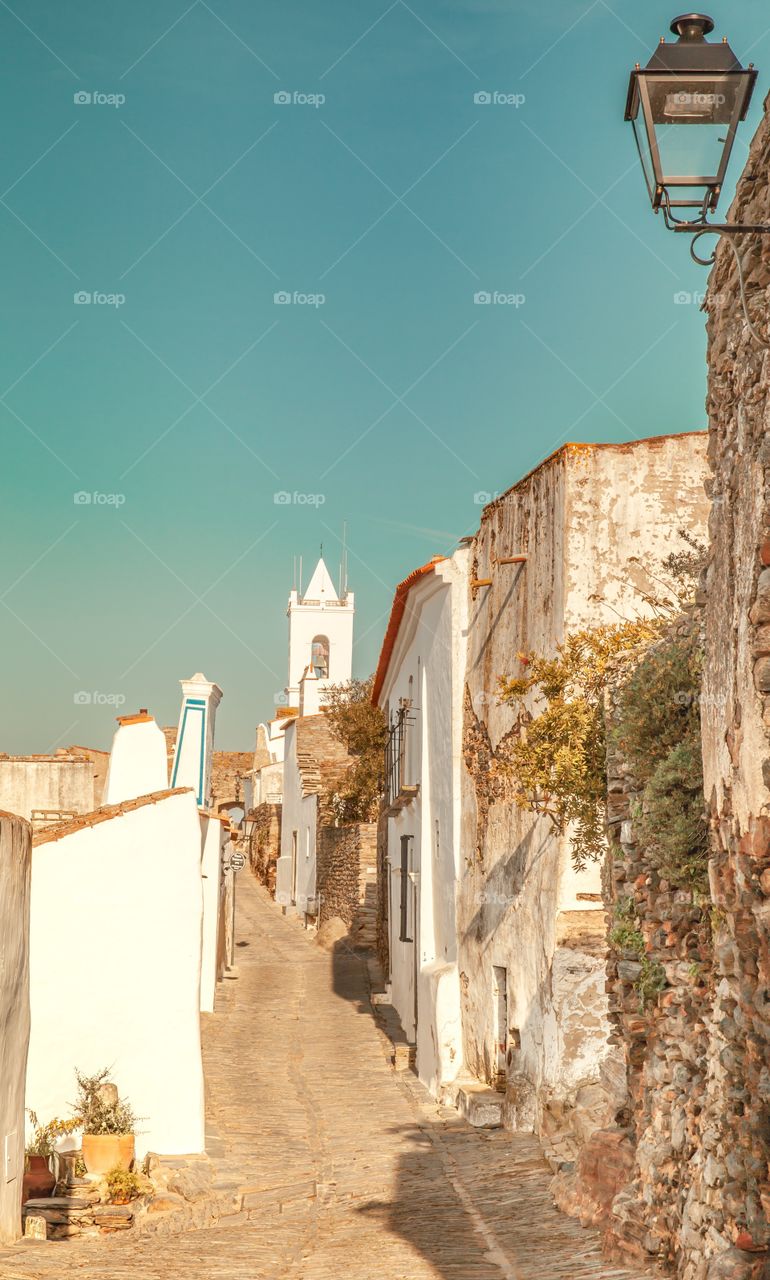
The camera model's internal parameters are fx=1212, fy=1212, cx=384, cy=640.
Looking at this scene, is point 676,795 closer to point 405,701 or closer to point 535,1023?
point 535,1023

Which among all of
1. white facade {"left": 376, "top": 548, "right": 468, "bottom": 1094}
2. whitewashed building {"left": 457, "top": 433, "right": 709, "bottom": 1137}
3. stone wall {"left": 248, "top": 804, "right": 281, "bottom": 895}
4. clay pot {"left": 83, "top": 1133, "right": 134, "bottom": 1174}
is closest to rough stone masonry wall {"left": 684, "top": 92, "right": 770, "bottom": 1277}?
whitewashed building {"left": 457, "top": 433, "right": 709, "bottom": 1137}

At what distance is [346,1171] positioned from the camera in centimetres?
1138

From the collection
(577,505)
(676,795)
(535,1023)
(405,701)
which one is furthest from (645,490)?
(405,701)

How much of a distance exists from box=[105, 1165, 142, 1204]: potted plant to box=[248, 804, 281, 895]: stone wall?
2876 cm

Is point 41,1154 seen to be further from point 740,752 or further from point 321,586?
point 321,586

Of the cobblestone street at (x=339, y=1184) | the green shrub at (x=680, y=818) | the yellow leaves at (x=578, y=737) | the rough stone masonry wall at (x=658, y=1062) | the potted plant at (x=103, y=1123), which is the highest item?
the yellow leaves at (x=578, y=737)

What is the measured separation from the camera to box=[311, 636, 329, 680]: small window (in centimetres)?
5444

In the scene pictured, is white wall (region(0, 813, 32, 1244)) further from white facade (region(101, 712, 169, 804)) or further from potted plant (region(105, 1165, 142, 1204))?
white facade (region(101, 712, 169, 804))

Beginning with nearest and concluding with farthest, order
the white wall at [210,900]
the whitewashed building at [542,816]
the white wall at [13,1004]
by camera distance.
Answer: the white wall at [13,1004], the whitewashed building at [542,816], the white wall at [210,900]

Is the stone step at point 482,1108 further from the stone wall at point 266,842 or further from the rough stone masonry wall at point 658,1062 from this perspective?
the stone wall at point 266,842

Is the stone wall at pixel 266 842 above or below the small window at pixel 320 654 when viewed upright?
below

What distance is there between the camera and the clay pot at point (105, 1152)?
34.0 feet

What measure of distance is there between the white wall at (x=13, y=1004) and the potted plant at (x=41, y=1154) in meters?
1.44

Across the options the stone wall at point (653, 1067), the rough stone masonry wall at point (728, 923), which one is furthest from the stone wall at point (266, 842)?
the rough stone masonry wall at point (728, 923)
